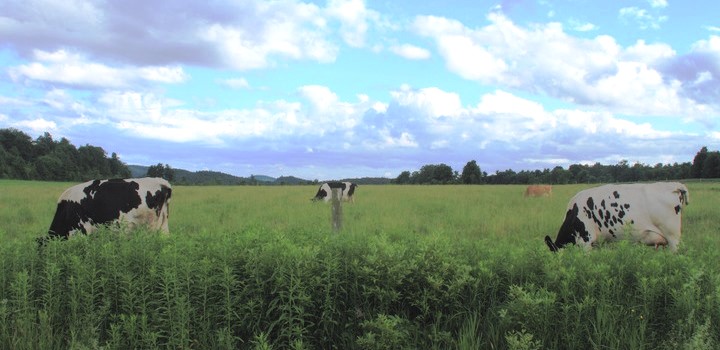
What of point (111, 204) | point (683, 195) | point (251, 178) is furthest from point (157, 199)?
point (251, 178)

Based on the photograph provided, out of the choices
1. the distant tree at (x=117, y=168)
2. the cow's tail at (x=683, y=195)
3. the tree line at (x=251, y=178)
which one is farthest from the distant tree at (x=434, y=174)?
the cow's tail at (x=683, y=195)

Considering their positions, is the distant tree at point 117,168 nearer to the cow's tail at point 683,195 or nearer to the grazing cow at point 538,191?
the grazing cow at point 538,191

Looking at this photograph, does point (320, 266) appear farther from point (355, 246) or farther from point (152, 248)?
point (152, 248)

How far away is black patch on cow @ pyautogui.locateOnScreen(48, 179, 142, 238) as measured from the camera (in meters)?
9.91

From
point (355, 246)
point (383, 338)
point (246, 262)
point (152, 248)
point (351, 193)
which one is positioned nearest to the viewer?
point (383, 338)

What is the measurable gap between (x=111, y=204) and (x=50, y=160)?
3622 inches

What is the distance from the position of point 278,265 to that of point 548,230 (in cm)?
1115

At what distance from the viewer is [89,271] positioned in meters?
4.47

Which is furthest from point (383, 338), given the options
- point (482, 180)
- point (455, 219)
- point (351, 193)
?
point (482, 180)

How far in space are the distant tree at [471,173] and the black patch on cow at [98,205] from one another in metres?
79.9

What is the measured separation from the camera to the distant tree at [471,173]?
287 feet

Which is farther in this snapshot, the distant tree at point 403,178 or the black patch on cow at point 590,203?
the distant tree at point 403,178

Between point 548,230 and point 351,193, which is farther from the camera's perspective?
point 351,193

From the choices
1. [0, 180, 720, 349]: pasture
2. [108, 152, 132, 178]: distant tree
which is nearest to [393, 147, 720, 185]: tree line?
[108, 152, 132, 178]: distant tree
